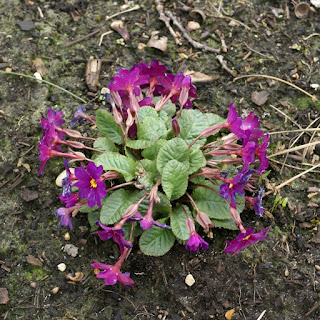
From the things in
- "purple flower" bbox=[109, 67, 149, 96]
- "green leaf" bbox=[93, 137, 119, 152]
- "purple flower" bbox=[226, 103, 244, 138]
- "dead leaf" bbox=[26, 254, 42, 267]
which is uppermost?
"purple flower" bbox=[109, 67, 149, 96]

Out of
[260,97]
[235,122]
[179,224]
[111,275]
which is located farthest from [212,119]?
[111,275]

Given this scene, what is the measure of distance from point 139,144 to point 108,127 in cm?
32

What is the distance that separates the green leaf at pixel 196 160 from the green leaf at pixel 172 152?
6cm

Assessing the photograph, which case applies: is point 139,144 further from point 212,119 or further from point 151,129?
point 212,119

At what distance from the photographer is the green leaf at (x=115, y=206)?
2.91 metres

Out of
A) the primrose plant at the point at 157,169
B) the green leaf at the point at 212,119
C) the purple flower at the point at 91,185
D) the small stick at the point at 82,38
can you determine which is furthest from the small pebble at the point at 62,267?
the small stick at the point at 82,38

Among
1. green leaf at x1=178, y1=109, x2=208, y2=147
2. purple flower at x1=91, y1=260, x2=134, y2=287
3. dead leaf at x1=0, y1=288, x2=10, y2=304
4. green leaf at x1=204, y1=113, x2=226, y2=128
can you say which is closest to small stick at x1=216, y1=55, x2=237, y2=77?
green leaf at x1=204, y1=113, x2=226, y2=128

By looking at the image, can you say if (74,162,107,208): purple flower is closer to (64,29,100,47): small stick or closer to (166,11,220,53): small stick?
(64,29,100,47): small stick

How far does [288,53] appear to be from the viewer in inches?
165

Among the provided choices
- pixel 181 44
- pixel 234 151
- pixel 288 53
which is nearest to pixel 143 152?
pixel 234 151

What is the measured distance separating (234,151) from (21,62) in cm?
220

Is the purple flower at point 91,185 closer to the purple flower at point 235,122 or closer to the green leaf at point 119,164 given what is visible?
the green leaf at point 119,164

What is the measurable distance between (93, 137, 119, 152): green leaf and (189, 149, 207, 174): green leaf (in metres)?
0.62

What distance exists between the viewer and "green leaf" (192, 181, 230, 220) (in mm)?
3057
